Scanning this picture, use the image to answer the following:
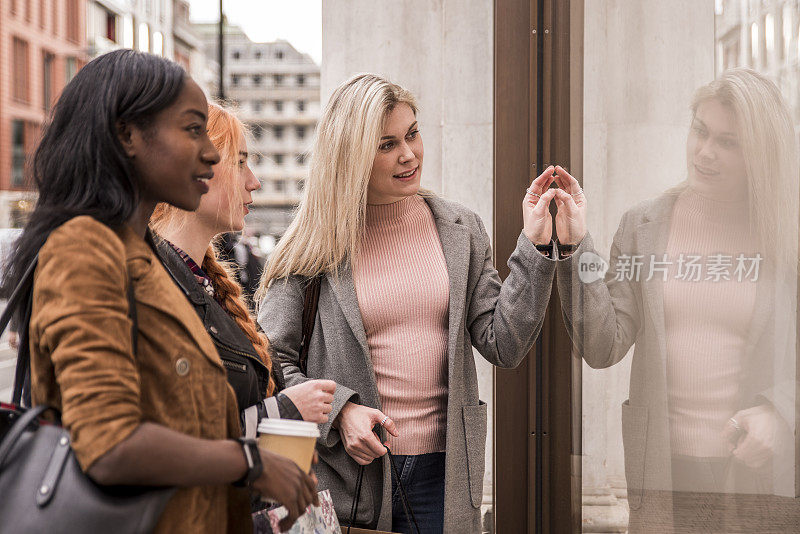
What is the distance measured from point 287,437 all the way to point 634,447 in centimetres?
127

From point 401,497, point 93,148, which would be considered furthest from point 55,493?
point 401,497

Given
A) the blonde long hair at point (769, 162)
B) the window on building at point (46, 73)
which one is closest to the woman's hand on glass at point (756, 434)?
the blonde long hair at point (769, 162)

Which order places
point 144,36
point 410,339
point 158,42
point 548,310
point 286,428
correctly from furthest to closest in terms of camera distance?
point 158,42 → point 144,36 → point 548,310 → point 410,339 → point 286,428

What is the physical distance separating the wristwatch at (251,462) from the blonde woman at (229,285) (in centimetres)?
37

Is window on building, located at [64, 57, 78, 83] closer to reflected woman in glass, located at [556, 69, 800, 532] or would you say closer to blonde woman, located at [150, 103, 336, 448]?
blonde woman, located at [150, 103, 336, 448]

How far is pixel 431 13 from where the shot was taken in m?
4.53

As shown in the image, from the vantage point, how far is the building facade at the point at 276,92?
114m

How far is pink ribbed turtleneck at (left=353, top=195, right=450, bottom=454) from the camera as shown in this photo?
269 centimetres

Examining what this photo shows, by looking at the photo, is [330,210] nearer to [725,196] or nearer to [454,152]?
[725,196]

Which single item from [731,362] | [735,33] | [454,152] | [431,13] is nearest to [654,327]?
[731,362]

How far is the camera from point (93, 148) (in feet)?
→ 4.82

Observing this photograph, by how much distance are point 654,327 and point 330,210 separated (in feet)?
3.71

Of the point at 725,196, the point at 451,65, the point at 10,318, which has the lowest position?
the point at 10,318

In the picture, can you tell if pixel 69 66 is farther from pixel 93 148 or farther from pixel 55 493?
pixel 55 493
